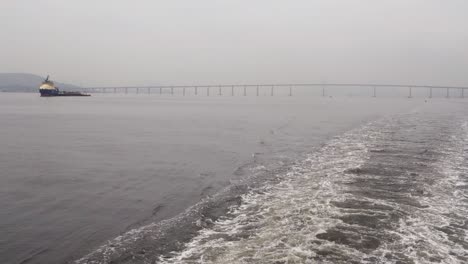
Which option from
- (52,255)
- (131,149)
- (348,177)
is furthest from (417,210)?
(131,149)

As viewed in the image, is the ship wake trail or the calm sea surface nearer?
the ship wake trail

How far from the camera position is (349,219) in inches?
307

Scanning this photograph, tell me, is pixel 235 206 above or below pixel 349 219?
below

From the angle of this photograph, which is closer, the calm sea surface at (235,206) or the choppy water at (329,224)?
the choppy water at (329,224)

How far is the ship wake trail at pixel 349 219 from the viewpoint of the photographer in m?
6.22

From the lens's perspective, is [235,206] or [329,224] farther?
[235,206]

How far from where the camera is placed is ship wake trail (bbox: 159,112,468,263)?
20.4ft

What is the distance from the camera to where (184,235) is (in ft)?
23.7

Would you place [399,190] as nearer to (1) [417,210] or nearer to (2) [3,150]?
(1) [417,210]

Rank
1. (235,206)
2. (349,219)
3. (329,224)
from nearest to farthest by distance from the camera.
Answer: (329,224)
(349,219)
(235,206)

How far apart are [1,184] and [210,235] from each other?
304 inches

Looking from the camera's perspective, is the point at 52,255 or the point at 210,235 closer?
the point at 52,255

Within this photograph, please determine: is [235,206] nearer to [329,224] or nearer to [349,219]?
[329,224]

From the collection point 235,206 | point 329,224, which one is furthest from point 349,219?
point 235,206
